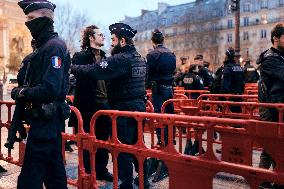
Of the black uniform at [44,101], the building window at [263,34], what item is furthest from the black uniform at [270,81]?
the building window at [263,34]

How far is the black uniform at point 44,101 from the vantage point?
3.31 meters

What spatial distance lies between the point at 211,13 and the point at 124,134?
6528 cm

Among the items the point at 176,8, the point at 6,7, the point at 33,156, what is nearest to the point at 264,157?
the point at 33,156

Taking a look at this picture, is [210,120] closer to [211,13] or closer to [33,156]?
[33,156]

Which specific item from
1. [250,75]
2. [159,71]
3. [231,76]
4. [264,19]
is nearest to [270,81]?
[159,71]

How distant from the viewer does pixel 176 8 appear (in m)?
81.4

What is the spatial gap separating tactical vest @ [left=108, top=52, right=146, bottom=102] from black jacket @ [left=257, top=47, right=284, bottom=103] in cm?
145

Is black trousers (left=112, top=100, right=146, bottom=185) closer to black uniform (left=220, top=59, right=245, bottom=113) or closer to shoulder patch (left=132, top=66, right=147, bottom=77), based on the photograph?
shoulder patch (left=132, top=66, right=147, bottom=77)

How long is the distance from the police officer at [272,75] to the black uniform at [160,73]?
1869 mm

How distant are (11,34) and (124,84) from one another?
214ft

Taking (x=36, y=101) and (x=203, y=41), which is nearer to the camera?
(x=36, y=101)

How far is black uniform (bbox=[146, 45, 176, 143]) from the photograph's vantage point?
634 cm

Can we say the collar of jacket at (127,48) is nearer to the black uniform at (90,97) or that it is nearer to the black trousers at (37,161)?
the black uniform at (90,97)

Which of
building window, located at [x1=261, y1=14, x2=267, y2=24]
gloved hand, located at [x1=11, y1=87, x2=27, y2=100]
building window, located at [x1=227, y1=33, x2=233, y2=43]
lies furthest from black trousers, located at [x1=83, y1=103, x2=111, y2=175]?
building window, located at [x1=227, y1=33, x2=233, y2=43]
